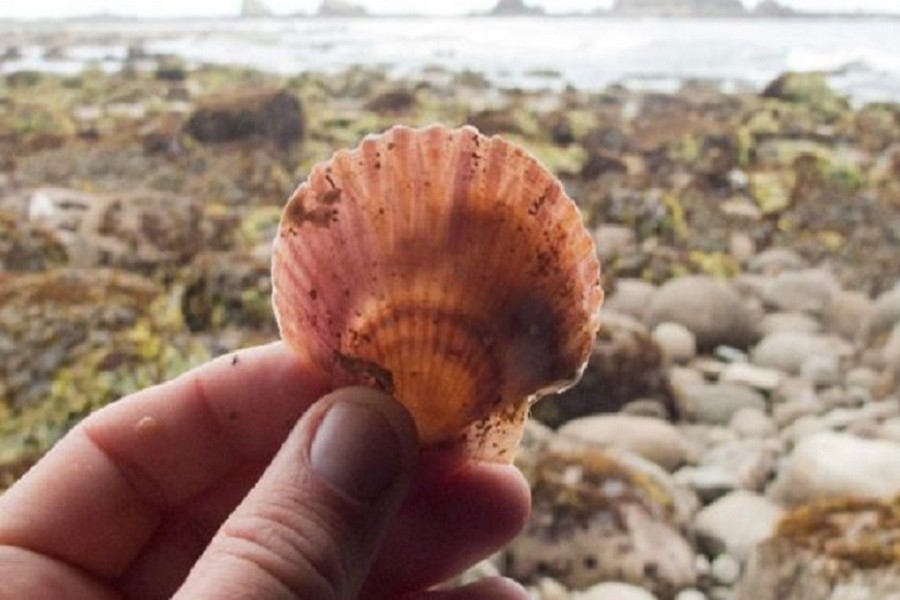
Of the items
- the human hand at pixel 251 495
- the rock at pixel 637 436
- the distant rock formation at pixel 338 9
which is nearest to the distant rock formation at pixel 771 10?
the distant rock formation at pixel 338 9

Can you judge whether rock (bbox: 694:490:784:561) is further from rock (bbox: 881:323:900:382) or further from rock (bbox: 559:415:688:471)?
rock (bbox: 881:323:900:382)

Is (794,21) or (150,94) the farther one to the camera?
(794,21)

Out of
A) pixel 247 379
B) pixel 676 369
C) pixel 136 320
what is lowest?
pixel 676 369

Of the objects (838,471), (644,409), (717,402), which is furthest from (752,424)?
(838,471)

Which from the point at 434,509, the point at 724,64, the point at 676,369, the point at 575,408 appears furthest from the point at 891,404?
the point at 724,64

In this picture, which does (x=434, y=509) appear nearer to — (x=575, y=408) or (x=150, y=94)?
(x=575, y=408)

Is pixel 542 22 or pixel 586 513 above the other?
pixel 542 22

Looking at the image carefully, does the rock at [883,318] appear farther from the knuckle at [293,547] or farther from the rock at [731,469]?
the knuckle at [293,547]
